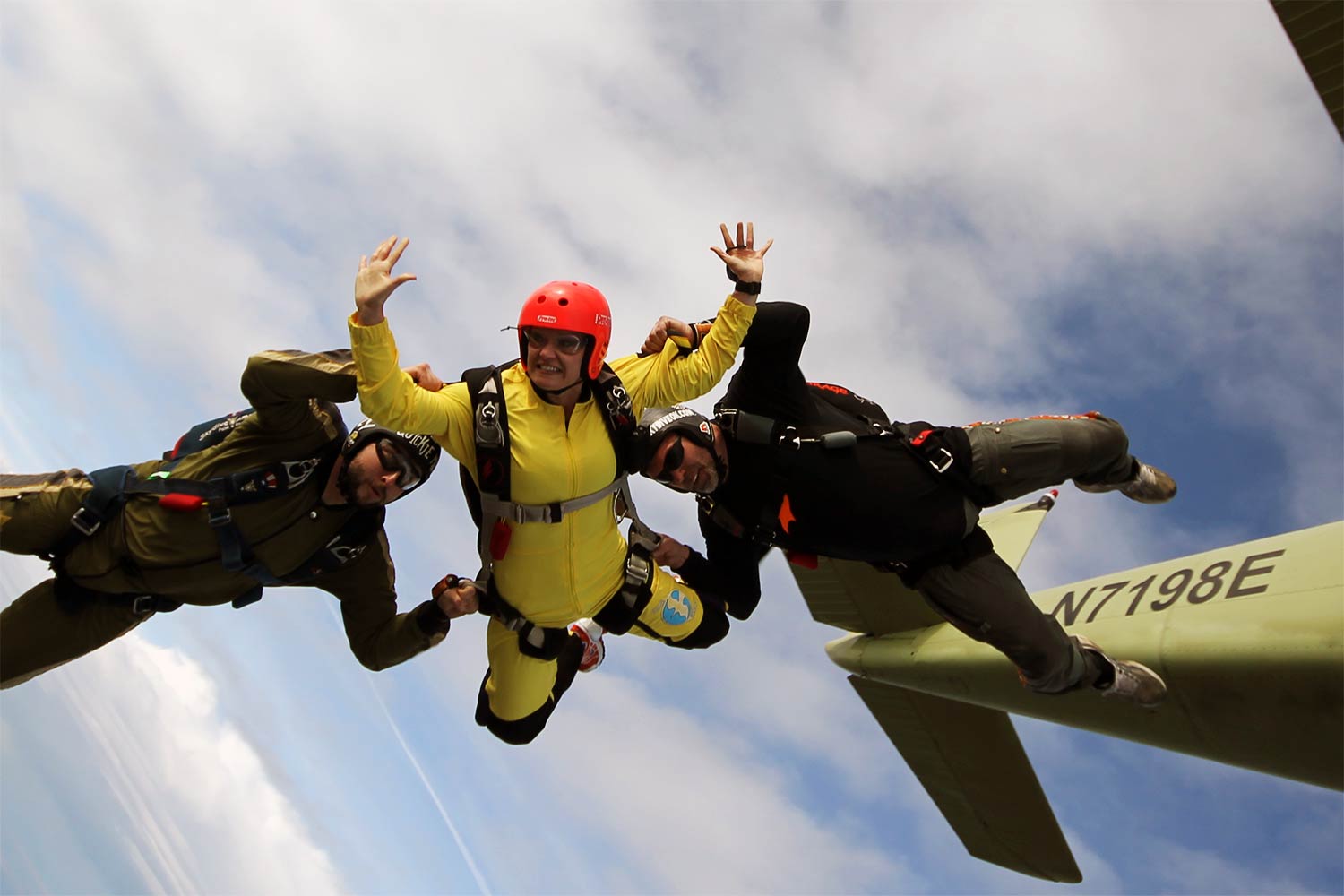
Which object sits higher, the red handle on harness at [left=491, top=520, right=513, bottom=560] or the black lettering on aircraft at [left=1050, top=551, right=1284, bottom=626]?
the red handle on harness at [left=491, top=520, right=513, bottom=560]

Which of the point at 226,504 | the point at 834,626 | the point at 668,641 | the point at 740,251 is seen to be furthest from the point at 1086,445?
the point at 226,504

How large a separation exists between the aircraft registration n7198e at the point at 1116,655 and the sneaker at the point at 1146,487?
1.72 ft

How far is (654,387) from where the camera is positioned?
4.96 m

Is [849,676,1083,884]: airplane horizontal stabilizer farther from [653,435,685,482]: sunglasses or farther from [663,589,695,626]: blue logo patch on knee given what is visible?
[653,435,685,482]: sunglasses

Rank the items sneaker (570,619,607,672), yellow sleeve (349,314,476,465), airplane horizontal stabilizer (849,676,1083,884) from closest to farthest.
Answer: yellow sleeve (349,314,476,465) < sneaker (570,619,607,672) < airplane horizontal stabilizer (849,676,1083,884)

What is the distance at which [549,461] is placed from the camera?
14.8 ft

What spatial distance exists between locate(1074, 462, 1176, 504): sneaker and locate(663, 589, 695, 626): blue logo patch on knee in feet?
8.13

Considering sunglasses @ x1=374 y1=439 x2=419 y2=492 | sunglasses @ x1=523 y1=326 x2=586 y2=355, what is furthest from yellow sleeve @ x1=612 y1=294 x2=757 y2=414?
sunglasses @ x1=374 y1=439 x2=419 y2=492

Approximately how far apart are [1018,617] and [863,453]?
4.11ft

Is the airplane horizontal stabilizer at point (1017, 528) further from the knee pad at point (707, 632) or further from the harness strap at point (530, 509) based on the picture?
the harness strap at point (530, 509)

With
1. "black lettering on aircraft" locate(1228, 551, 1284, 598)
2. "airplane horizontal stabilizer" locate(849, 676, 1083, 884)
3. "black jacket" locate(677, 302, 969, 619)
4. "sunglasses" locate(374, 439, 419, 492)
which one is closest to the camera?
"sunglasses" locate(374, 439, 419, 492)

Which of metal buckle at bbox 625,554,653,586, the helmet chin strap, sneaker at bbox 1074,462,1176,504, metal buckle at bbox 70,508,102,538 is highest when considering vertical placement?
metal buckle at bbox 70,508,102,538

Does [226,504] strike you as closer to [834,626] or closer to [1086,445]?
[1086,445]

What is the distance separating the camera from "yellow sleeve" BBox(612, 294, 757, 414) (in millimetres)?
4758
